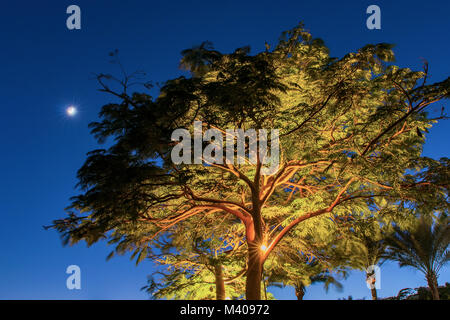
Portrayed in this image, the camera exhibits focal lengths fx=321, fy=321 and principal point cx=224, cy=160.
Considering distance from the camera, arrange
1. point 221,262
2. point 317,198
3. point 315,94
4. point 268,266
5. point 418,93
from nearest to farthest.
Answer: point 418,93, point 315,94, point 317,198, point 221,262, point 268,266

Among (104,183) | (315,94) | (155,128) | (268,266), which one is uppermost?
(315,94)

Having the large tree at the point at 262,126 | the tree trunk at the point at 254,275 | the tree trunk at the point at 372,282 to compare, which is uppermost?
the large tree at the point at 262,126

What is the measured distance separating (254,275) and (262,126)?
14.5 feet

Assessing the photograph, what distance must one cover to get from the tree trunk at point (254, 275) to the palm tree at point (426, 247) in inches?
467

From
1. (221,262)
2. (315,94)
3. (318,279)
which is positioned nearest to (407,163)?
(315,94)

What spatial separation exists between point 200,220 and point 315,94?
623 cm

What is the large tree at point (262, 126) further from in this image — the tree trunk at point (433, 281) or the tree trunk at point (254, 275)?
the tree trunk at point (433, 281)

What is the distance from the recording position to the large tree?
23.2 ft

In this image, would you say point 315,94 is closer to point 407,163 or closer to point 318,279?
point 407,163

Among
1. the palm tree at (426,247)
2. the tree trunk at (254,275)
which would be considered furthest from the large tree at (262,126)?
the palm tree at (426,247)

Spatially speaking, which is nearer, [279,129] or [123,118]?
[123,118]

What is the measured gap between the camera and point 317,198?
10477 millimetres

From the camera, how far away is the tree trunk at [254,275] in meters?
9.28

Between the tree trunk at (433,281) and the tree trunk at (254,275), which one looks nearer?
the tree trunk at (254,275)
